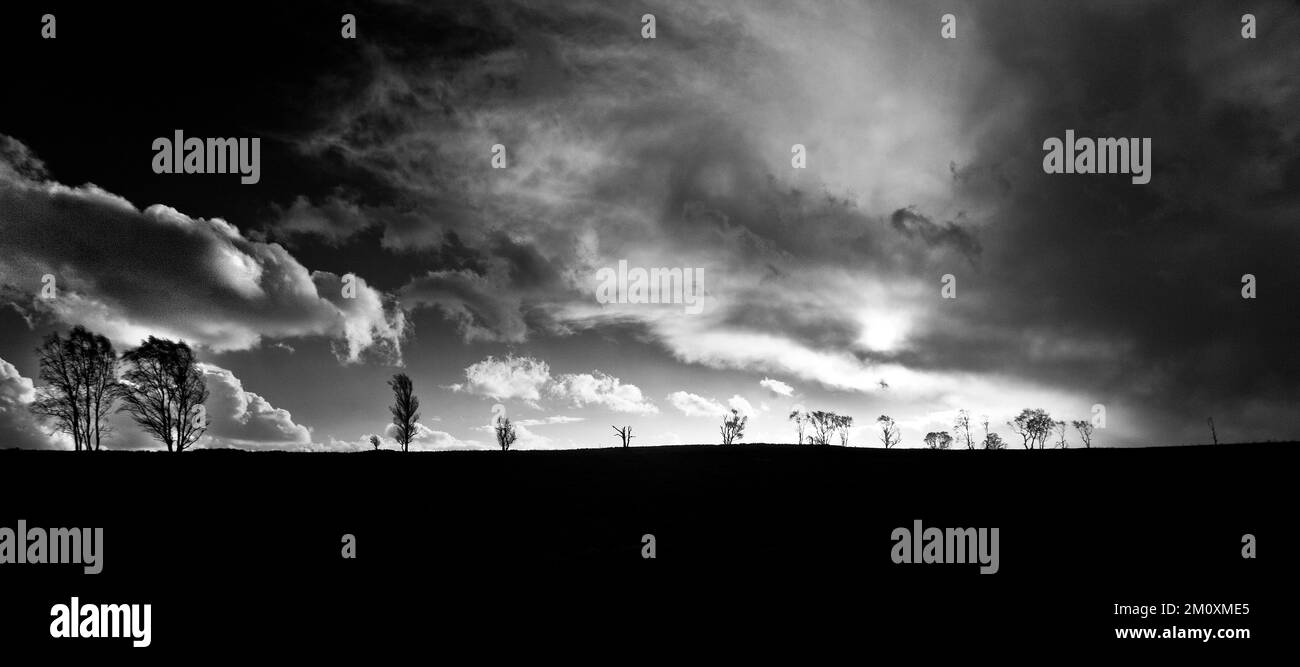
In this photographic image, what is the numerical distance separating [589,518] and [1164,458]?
36.0 metres

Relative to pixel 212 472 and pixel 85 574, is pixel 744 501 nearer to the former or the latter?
pixel 85 574

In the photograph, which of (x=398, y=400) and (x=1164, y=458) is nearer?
(x=1164, y=458)

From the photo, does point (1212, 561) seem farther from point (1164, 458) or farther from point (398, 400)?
point (398, 400)

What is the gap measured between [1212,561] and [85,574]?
35553 mm

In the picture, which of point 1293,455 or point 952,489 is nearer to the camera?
point 952,489
